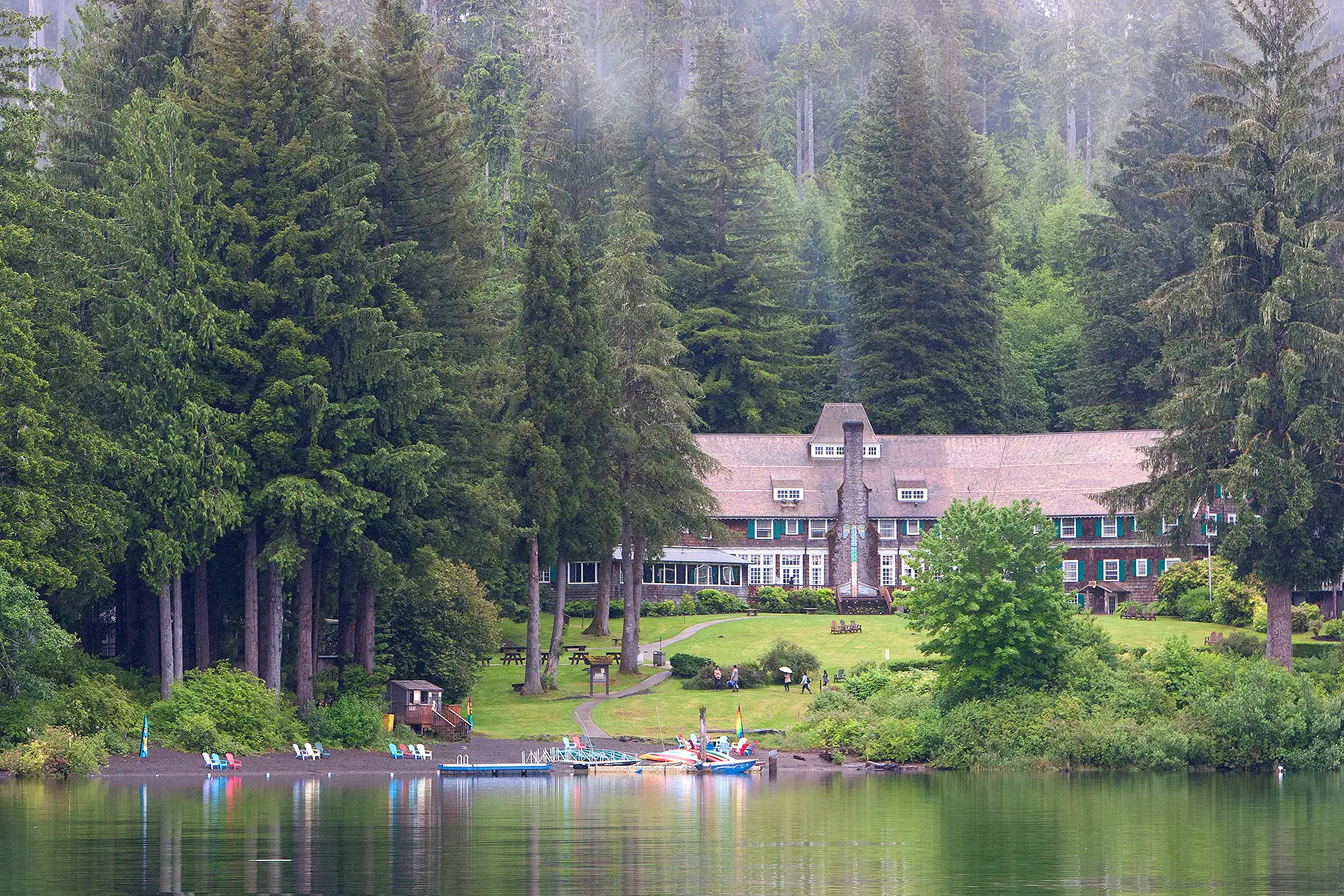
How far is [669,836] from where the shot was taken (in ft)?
123

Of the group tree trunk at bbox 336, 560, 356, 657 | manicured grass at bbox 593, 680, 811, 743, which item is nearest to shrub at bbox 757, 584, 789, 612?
manicured grass at bbox 593, 680, 811, 743

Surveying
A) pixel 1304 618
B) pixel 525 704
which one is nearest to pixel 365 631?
pixel 525 704

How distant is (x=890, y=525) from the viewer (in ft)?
305

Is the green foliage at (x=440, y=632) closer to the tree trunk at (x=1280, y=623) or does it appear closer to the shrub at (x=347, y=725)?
the shrub at (x=347, y=725)

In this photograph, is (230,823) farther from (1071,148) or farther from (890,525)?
(1071,148)

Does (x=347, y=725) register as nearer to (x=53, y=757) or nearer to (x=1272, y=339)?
(x=53, y=757)

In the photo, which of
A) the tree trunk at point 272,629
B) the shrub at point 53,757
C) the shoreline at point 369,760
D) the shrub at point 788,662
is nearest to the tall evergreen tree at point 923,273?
the shrub at point 788,662

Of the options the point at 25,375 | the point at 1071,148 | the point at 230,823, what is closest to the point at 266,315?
the point at 25,375

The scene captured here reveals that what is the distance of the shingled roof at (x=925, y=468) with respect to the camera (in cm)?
9144

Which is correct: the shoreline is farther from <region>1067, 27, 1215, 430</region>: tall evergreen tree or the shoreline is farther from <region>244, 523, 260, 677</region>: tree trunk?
<region>1067, 27, 1215, 430</region>: tall evergreen tree

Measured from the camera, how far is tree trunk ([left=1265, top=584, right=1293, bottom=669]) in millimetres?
65438

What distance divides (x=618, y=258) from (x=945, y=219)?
38.5 meters

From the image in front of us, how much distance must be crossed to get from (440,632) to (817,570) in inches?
1277

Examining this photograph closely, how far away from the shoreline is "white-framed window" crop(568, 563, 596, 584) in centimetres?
2934
